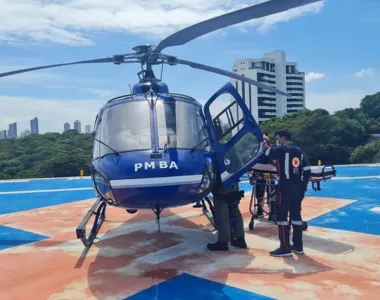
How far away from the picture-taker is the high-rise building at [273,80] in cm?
10281

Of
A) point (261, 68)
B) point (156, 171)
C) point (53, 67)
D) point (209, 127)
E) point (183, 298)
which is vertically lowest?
point (183, 298)

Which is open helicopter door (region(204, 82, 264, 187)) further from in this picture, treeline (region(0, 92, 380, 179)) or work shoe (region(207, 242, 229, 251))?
treeline (region(0, 92, 380, 179))

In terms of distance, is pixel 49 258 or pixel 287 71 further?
pixel 287 71

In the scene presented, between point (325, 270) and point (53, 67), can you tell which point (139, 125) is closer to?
Result: point (53, 67)

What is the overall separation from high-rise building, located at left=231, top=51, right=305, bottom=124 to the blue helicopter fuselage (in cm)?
8456

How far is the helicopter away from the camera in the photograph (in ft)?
16.3

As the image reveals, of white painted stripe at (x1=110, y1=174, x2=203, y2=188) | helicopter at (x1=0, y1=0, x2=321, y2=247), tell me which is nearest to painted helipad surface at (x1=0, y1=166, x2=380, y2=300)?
helicopter at (x1=0, y1=0, x2=321, y2=247)

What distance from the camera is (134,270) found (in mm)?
5637

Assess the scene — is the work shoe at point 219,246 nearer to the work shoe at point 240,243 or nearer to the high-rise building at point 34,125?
the work shoe at point 240,243

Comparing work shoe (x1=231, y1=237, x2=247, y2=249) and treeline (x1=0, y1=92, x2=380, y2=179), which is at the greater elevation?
treeline (x1=0, y1=92, x2=380, y2=179)

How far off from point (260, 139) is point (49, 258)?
3.93 meters

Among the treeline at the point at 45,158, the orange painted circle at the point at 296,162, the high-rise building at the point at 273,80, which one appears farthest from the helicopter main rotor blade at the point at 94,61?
the high-rise building at the point at 273,80

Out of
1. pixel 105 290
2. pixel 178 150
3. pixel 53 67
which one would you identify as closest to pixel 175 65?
pixel 53 67

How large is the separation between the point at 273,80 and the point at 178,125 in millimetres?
116855
